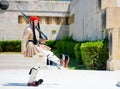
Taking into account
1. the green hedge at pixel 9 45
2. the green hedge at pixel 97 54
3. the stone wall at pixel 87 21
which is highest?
the stone wall at pixel 87 21

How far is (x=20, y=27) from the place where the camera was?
95.1 feet

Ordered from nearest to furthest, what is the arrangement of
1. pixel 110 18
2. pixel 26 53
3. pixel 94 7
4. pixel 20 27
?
1. pixel 26 53
2. pixel 110 18
3. pixel 94 7
4. pixel 20 27

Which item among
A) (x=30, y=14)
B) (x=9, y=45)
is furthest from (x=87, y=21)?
(x=9, y=45)

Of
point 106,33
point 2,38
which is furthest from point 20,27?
point 106,33

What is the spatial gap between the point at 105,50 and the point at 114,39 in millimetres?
715

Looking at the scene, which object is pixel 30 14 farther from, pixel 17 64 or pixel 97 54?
pixel 97 54

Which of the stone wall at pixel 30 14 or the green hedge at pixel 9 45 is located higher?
the stone wall at pixel 30 14

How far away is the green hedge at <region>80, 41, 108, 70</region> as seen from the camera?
14.6m

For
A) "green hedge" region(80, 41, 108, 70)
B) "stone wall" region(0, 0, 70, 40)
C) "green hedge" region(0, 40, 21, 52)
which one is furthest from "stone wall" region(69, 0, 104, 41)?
"green hedge" region(0, 40, 21, 52)

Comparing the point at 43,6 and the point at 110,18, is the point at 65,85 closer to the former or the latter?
the point at 110,18

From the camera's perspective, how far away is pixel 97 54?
576 inches

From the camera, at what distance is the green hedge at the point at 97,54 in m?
14.6

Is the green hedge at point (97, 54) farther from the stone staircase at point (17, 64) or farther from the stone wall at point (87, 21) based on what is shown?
the stone staircase at point (17, 64)

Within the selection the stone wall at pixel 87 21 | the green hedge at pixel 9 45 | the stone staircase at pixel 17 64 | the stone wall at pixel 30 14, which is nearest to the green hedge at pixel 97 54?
the stone wall at pixel 87 21
